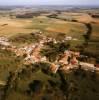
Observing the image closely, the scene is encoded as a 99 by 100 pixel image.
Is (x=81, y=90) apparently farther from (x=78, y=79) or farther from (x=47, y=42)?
(x=47, y=42)

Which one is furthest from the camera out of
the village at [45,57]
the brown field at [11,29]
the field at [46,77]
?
the brown field at [11,29]

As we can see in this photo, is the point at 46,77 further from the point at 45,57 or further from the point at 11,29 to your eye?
the point at 11,29

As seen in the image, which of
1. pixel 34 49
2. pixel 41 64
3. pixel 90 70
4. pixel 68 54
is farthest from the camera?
pixel 34 49

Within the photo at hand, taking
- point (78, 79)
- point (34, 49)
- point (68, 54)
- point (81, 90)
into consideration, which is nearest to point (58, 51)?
point (68, 54)

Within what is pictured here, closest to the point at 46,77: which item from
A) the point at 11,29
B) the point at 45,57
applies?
the point at 45,57

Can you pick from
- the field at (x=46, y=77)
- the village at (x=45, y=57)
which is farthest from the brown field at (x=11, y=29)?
the field at (x=46, y=77)

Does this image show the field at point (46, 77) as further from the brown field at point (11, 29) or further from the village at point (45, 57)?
the brown field at point (11, 29)

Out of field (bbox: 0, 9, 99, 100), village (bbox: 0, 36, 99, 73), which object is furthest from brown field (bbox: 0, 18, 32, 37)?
field (bbox: 0, 9, 99, 100)

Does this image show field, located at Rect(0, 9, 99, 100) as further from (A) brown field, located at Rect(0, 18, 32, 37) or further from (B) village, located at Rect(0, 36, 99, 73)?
(A) brown field, located at Rect(0, 18, 32, 37)

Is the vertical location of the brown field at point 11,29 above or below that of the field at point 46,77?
below
